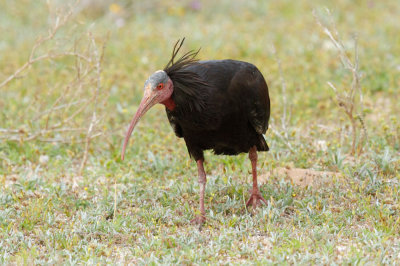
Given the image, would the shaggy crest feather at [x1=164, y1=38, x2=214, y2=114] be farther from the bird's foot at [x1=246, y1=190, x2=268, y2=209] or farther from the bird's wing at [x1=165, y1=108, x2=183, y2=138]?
the bird's foot at [x1=246, y1=190, x2=268, y2=209]

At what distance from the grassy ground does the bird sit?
1.86 feet

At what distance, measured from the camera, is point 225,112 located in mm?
4715

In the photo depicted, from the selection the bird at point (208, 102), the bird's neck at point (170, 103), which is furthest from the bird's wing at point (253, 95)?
the bird's neck at point (170, 103)

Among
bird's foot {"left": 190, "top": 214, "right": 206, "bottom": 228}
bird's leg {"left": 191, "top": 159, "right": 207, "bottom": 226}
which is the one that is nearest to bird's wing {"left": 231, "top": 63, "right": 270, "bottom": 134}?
bird's leg {"left": 191, "top": 159, "right": 207, "bottom": 226}

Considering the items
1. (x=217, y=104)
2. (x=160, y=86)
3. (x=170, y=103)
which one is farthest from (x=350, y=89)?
(x=160, y=86)

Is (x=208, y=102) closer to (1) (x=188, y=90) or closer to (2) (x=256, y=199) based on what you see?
(1) (x=188, y=90)

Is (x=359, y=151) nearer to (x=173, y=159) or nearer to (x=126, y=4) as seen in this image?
(x=173, y=159)

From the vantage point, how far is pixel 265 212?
481 cm

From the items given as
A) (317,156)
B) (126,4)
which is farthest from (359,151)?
(126,4)

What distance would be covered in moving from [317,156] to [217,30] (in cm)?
560

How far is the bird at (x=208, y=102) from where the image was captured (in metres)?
4.64

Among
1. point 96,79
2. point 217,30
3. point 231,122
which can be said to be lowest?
point 231,122

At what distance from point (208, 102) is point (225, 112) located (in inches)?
6.4

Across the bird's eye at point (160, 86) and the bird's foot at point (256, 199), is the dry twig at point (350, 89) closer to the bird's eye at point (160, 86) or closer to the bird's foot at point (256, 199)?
the bird's foot at point (256, 199)
